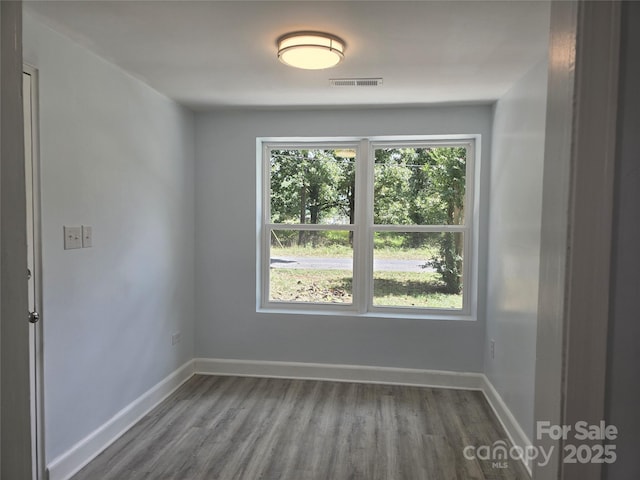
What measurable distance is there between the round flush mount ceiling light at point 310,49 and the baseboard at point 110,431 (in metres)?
2.44

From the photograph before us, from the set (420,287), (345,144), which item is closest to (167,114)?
(345,144)

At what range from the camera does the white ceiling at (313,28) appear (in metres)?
1.80

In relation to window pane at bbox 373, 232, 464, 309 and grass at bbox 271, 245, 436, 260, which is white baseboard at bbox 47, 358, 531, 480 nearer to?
window pane at bbox 373, 232, 464, 309

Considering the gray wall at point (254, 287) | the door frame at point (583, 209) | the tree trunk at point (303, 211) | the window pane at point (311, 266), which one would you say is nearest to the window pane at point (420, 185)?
the gray wall at point (254, 287)

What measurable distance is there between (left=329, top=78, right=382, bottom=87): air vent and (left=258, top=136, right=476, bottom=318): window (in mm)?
883

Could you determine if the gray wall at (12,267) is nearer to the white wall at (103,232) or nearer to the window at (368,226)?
the white wall at (103,232)

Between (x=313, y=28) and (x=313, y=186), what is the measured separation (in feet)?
6.23

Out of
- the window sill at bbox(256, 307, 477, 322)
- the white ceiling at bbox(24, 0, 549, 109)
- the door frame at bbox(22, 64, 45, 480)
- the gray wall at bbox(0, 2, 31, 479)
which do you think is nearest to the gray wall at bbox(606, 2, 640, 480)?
the gray wall at bbox(0, 2, 31, 479)

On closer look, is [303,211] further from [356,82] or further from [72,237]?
[72,237]

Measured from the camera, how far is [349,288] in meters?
3.79

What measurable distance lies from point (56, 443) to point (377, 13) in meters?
2.67

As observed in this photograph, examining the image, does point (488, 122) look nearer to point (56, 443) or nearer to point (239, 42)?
point (239, 42)

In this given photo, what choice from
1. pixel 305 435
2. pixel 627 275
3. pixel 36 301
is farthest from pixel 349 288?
pixel 627 275

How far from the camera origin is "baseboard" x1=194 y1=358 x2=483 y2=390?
3.49m
